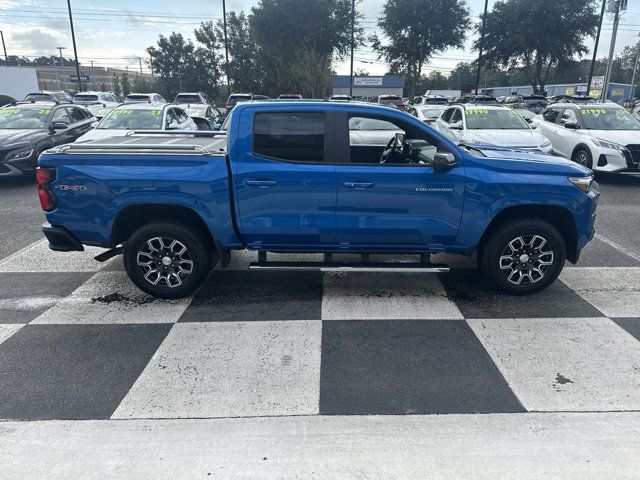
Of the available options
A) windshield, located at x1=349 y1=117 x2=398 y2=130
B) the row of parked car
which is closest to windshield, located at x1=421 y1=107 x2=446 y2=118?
the row of parked car

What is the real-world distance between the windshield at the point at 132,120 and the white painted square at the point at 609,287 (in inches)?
364

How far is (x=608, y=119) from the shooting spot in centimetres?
1135

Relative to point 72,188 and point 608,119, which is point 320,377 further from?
point 608,119

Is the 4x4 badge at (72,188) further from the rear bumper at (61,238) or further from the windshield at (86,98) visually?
the windshield at (86,98)

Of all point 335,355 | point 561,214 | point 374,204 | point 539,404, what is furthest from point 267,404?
point 561,214

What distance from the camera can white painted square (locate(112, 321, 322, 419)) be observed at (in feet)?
10.5

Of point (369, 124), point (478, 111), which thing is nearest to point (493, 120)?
point (478, 111)

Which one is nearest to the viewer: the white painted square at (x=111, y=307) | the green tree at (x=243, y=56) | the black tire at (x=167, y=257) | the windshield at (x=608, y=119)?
the white painted square at (x=111, y=307)

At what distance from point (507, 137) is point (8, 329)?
9922mm

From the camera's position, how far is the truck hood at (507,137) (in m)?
10.4

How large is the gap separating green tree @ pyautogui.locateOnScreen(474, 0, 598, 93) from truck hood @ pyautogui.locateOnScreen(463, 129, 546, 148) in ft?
95.4

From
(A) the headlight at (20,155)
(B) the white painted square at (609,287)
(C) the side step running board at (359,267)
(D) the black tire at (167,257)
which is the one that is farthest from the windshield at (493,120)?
(A) the headlight at (20,155)

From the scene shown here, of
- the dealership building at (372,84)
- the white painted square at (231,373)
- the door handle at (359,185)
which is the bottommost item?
the white painted square at (231,373)

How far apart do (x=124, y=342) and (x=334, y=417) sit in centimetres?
201
